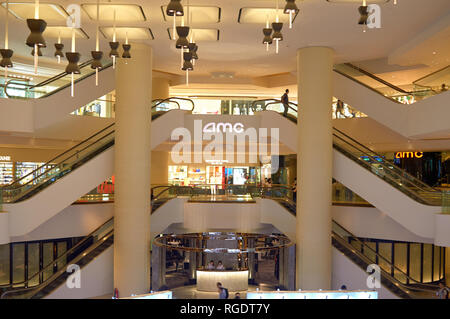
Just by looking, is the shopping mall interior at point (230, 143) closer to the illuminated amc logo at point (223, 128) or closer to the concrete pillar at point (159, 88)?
the illuminated amc logo at point (223, 128)

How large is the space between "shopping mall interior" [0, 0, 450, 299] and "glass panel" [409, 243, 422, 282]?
4 centimetres

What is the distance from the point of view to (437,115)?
41.8 feet

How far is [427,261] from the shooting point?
18.9 meters

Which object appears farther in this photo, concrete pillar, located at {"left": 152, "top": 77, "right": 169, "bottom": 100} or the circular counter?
concrete pillar, located at {"left": 152, "top": 77, "right": 169, "bottom": 100}

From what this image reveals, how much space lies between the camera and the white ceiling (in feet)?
37.7

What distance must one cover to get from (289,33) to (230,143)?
5.52m

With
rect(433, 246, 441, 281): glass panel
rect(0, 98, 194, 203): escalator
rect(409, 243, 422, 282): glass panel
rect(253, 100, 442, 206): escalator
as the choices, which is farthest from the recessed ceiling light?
rect(433, 246, 441, 281): glass panel

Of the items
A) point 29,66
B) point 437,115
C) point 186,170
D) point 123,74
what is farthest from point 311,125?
point 186,170

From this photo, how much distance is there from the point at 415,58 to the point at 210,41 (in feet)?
23.2

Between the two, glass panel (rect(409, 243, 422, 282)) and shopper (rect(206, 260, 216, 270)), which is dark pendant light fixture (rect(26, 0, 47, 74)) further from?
glass panel (rect(409, 243, 422, 282))

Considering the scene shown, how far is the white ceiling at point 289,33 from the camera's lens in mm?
11484

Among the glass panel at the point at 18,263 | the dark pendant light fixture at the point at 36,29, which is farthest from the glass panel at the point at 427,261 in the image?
the dark pendant light fixture at the point at 36,29

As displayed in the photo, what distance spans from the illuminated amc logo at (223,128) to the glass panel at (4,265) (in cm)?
860
